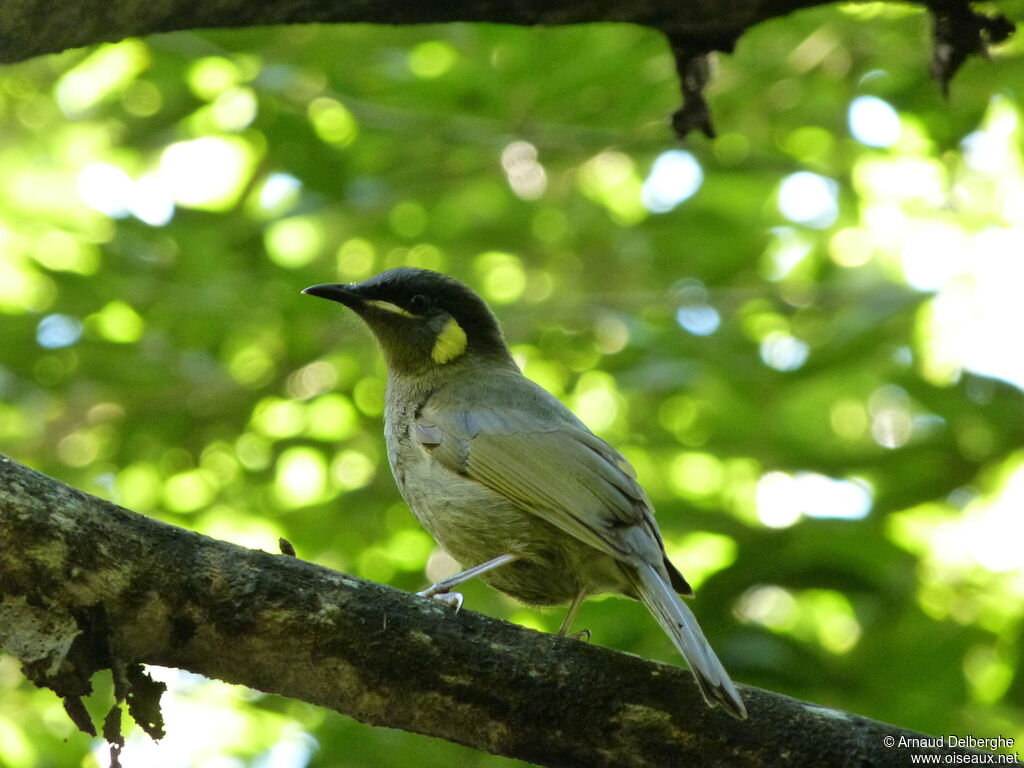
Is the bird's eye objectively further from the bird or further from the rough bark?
the rough bark

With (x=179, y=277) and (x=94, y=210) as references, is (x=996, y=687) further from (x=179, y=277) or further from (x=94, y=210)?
(x=94, y=210)

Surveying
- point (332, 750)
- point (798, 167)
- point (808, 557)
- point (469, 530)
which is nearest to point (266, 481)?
point (332, 750)

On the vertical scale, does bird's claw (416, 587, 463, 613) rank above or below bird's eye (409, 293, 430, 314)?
above

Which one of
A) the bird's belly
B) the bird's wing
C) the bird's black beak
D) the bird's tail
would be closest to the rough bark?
the bird's tail

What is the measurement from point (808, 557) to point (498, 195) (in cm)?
328

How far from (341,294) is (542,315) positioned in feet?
5.38

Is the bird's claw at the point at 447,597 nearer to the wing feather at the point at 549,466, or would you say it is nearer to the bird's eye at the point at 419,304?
the wing feather at the point at 549,466

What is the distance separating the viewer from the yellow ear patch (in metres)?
5.11

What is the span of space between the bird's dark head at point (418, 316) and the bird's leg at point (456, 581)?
127 cm

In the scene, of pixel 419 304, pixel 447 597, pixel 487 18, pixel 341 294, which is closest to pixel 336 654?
pixel 447 597

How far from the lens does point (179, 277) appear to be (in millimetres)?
5938

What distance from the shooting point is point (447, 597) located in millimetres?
3537

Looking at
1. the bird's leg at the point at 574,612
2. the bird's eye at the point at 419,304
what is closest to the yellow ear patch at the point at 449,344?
the bird's eye at the point at 419,304

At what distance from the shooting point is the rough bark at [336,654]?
2.71 m
